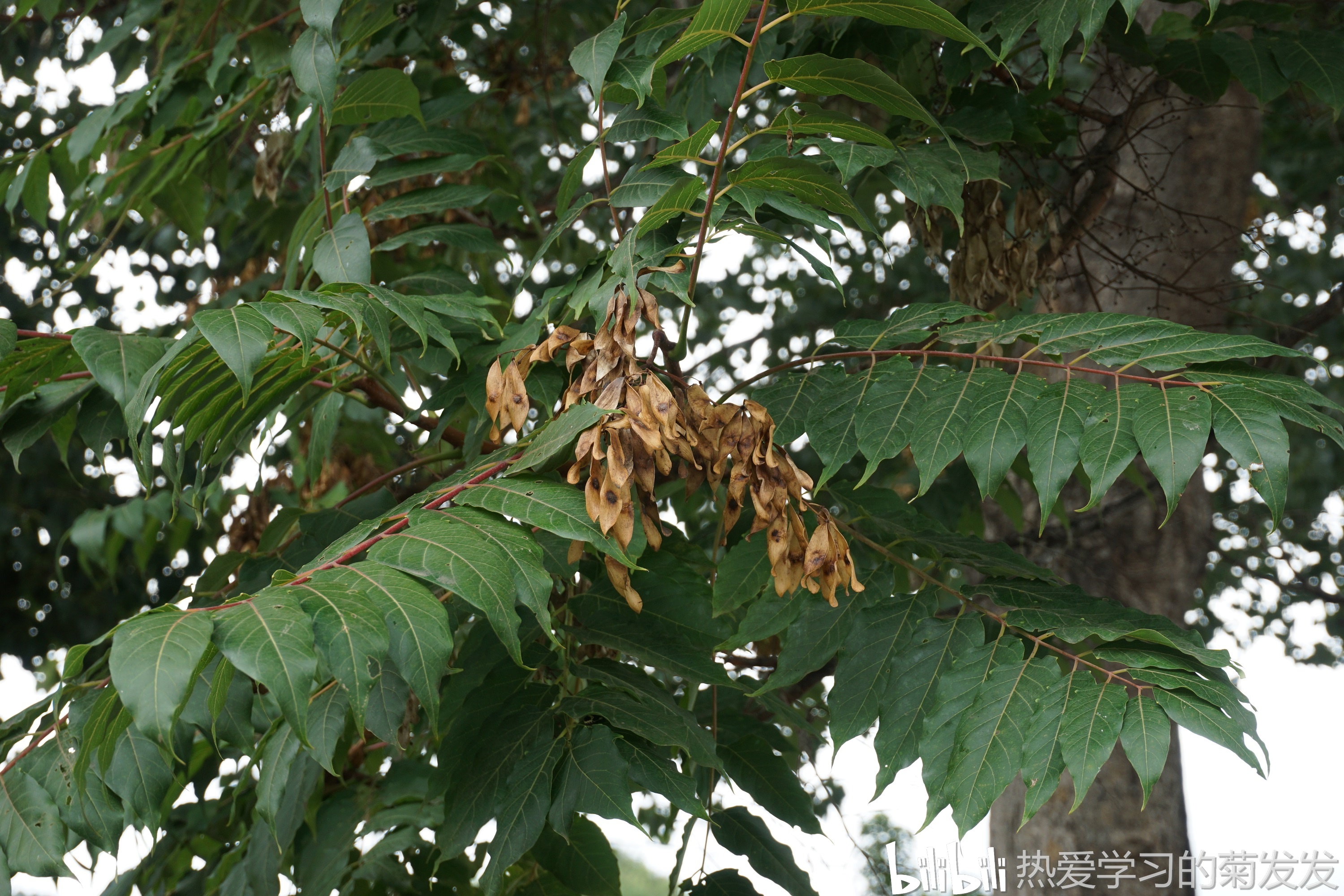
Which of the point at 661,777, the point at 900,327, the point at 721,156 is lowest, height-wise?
the point at 661,777

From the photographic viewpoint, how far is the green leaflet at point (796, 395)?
4.75 feet

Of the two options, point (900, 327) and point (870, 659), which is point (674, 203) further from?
point (870, 659)

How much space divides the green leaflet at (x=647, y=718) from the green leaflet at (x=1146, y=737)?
0.49 metres

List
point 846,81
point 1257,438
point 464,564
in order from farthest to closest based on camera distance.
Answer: point 846,81 → point 1257,438 → point 464,564

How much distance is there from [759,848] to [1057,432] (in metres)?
0.86

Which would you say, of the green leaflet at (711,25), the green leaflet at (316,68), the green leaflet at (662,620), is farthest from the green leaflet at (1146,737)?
the green leaflet at (316,68)

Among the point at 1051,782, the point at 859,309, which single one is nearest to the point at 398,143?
the point at 1051,782

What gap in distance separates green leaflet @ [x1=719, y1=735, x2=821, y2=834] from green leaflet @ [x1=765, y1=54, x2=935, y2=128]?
101cm

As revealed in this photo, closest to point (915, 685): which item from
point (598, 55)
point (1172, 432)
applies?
point (1172, 432)

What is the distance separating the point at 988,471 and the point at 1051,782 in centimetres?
35

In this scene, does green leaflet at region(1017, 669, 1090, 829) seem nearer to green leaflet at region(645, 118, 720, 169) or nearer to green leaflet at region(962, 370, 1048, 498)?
green leaflet at region(962, 370, 1048, 498)

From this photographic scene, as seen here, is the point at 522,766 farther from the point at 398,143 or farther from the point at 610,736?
the point at 398,143

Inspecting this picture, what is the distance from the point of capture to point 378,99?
1.87 metres

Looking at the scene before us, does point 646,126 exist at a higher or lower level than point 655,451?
higher
